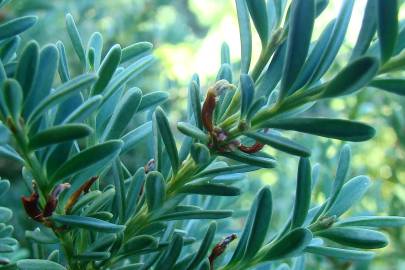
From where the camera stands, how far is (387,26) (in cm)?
27

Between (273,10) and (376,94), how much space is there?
2.72ft

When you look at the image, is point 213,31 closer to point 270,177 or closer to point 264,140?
point 270,177

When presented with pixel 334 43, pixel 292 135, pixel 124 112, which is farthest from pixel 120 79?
pixel 292 135

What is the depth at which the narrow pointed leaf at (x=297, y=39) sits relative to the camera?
281 mm

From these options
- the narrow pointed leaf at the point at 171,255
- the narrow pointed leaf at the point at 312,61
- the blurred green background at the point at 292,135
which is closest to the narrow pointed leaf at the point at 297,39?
the narrow pointed leaf at the point at 312,61

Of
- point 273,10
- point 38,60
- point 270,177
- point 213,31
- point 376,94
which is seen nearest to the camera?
point 38,60

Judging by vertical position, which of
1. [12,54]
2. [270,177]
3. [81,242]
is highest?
[12,54]

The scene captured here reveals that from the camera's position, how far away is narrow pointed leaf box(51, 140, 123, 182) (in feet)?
0.99

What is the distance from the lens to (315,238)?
0.39m

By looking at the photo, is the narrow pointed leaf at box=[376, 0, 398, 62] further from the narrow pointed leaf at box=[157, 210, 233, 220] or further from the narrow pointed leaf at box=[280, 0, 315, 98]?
the narrow pointed leaf at box=[157, 210, 233, 220]

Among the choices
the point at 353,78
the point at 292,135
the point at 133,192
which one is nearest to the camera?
the point at 353,78

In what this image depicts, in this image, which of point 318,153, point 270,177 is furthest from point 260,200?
point 270,177

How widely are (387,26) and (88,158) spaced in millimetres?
161

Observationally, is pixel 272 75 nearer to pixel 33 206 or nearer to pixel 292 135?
pixel 33 206
